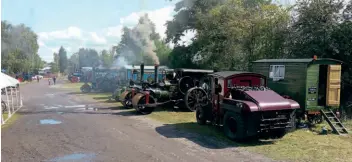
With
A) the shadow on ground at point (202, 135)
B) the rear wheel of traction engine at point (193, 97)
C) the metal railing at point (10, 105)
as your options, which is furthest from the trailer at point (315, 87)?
the metal railing at point (10, 105)

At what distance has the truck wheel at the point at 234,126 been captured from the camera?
1022 cm

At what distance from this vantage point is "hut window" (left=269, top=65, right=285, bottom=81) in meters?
14.3

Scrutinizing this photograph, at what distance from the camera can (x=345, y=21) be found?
61.6 feet

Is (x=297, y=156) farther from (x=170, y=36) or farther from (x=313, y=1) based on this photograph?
(x=170, y=36)

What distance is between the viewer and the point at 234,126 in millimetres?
10961

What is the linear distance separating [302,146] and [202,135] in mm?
3288

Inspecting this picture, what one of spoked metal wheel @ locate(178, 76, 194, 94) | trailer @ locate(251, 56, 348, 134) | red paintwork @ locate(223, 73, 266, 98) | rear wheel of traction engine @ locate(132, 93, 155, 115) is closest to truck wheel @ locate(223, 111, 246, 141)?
red paintwork @ locate(223, 73, 266, 98)

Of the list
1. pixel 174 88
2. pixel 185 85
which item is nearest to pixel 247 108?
pixel 185 85

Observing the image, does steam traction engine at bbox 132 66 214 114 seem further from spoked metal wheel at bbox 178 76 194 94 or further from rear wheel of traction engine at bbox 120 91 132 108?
rear wheel of traction engine at bbox 120 91 132 108

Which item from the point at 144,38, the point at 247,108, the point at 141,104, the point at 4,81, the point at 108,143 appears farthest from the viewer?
the point at 144,38

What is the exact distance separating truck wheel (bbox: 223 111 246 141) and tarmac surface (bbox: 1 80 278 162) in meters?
0.54

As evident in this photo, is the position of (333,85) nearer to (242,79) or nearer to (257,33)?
(242,79)

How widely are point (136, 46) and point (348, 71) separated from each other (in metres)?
36.7

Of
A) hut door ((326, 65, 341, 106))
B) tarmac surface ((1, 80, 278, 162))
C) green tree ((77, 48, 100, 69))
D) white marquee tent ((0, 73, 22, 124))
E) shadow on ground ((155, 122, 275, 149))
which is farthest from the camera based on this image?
green tree ((77, 48, 100, 69))
